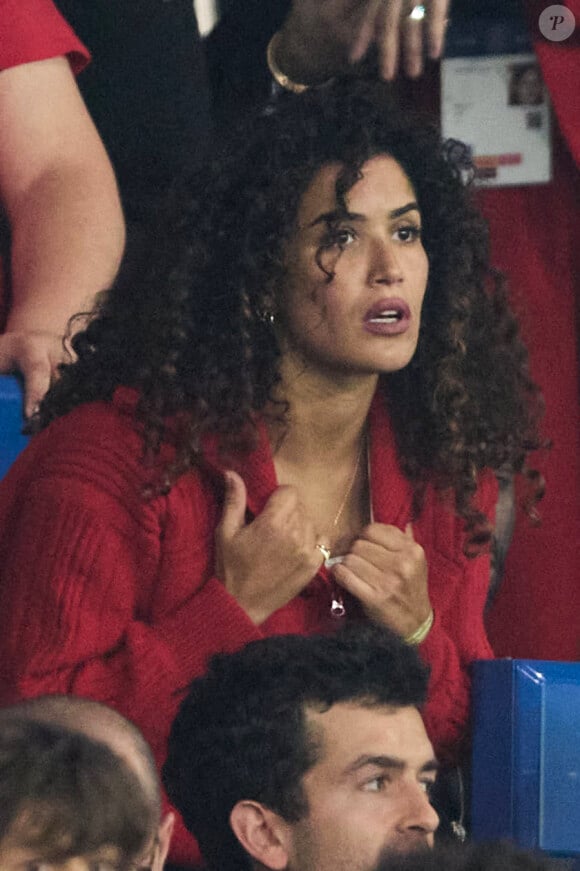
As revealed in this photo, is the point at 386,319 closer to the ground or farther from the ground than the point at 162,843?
farther from the ground

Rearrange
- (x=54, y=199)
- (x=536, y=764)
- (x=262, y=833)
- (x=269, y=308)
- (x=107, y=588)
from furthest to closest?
(x=54, y=199)
(x=269, y=308)
(x=107, y=588)
(x=536, y=764)
(x=262, y=833)

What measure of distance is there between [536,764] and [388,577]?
1.07 ft

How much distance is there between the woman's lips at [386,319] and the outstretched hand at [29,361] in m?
0.41

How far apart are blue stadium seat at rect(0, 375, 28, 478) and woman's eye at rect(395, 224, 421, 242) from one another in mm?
519

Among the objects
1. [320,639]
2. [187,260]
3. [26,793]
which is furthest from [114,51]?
[26,793]

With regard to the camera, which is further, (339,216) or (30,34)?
(30,34)

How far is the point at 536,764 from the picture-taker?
2100 mm

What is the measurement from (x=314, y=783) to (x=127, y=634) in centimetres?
38

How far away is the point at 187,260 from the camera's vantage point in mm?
2475

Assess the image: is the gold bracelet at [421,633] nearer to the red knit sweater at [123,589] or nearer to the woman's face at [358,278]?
the red knit sweater at [123,589]

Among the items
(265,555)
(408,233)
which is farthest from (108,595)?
(408,233)

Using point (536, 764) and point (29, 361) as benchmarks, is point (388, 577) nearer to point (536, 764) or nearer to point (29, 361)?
point (536, 764)

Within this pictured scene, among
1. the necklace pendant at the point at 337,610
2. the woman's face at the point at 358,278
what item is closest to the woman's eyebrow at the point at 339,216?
the woman's face at the point at 358,278

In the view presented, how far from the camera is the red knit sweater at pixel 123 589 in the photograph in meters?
2.19
